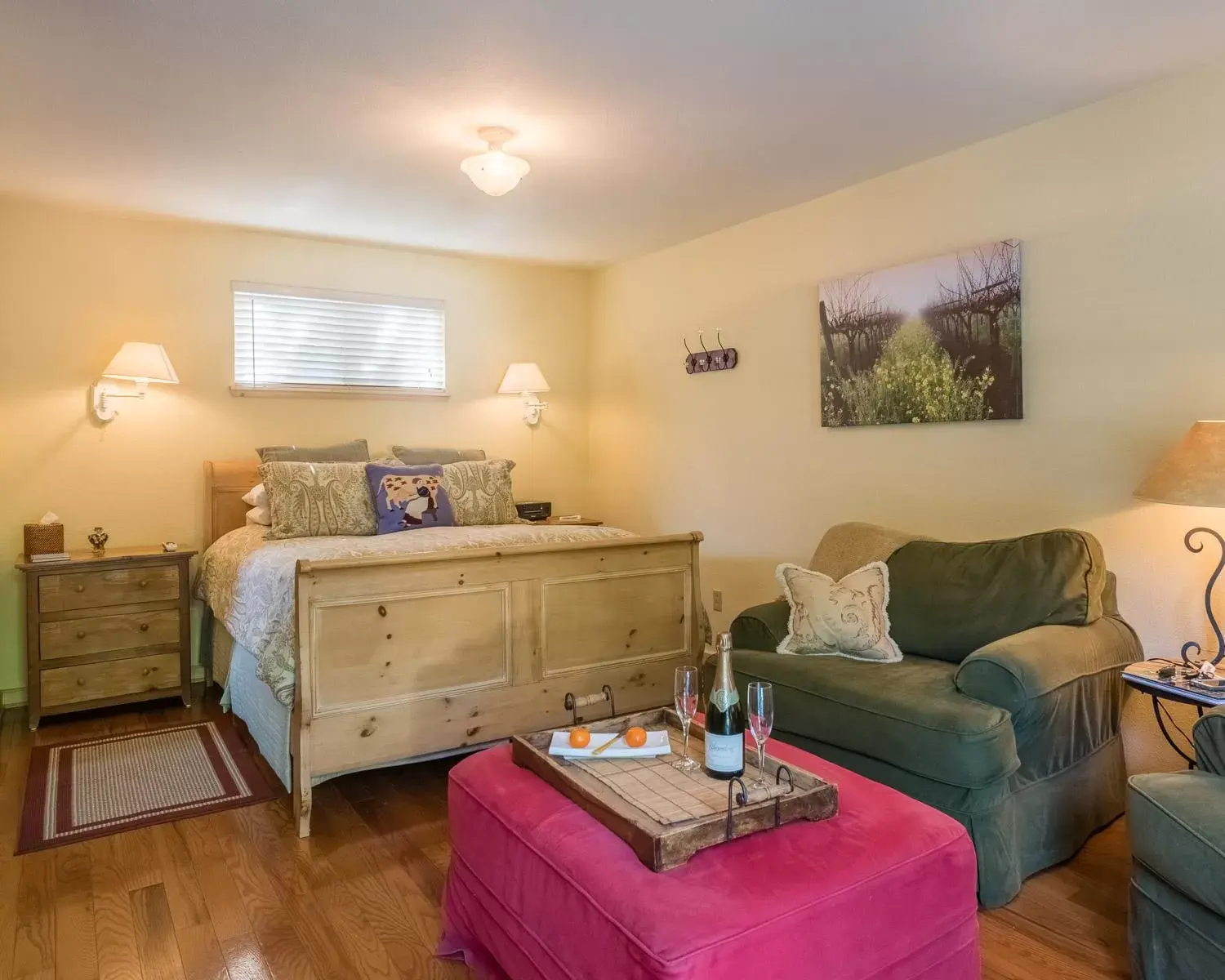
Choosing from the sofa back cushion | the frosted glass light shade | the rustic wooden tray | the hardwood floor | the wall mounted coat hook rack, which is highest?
the frosted glass light shade

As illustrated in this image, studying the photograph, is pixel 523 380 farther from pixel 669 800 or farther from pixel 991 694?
pixel 669 800

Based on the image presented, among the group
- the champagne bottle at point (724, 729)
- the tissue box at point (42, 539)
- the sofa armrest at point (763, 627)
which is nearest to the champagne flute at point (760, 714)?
the champagne bottle at point (724, 729)

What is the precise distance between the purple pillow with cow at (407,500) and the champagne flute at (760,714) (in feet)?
7.51

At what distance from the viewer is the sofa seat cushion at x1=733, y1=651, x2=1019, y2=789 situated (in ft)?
6.72

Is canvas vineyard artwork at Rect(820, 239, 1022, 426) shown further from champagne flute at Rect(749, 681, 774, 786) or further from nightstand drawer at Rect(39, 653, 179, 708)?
nightstand drawer at Rect(39, 653, 179, 708)

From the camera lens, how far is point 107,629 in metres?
3.62

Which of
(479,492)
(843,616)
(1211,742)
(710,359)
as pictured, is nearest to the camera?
(1211,742)

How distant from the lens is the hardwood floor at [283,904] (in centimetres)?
188

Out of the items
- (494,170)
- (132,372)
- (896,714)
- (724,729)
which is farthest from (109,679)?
(896,714)

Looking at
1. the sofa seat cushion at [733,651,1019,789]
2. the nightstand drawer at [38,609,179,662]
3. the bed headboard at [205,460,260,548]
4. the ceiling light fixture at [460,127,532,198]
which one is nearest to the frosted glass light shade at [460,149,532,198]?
the ceiling light fixture at [460,127,532,198]

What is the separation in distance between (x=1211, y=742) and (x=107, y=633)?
156 inches

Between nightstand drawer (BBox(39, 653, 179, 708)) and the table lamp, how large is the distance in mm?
3896

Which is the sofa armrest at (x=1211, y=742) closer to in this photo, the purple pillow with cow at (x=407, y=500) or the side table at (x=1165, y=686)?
the side table at (x=1165, y=686)

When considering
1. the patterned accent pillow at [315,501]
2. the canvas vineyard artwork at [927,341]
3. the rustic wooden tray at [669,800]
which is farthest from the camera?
the patterned accent pillow at [315,501]
